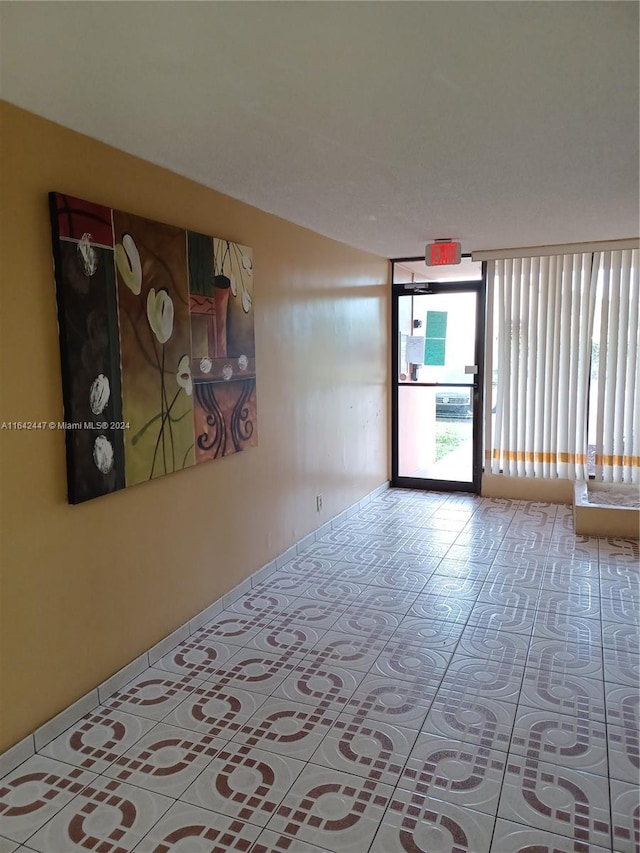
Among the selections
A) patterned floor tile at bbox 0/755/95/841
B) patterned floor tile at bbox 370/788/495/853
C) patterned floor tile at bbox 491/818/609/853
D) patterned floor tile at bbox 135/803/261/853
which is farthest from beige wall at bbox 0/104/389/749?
patterned floor tile at bbox 491/818/609/853

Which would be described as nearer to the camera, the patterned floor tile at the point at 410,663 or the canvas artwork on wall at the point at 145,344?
the canvas artwork on wall at the point at 145,344

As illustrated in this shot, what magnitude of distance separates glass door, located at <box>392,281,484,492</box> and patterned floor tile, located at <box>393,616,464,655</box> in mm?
3131

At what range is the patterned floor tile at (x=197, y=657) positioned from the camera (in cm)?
304

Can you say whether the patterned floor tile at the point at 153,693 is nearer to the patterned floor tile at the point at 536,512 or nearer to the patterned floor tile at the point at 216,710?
the patterned floor tile at the point at 216,710

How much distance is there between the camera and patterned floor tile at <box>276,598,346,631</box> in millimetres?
3521

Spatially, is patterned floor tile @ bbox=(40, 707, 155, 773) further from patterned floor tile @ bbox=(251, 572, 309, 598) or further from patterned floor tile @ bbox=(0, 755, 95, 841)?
patterned floor tile @ bbox=(251, 572, 309, 598)

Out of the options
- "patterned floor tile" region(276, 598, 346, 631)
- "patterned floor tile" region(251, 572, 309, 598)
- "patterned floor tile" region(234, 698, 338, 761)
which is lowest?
"patterned floor tile" region(234, 698, 338, 761)

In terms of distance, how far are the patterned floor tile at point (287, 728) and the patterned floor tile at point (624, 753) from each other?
1099 mm

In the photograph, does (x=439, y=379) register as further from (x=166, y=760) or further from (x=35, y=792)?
(x=35, y=792)

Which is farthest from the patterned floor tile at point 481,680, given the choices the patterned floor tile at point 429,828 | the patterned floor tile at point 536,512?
the patterned floor tile at point 536,512

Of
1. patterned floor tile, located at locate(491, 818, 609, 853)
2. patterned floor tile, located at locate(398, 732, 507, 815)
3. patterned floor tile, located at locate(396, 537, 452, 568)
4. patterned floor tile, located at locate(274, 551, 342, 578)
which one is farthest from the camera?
patterned floor tile, located at locate(396, 537, 452, 568)

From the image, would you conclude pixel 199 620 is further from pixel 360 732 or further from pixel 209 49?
pixel 209 49

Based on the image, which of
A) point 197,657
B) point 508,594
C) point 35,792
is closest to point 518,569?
point 508,594

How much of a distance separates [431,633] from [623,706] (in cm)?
100
